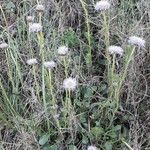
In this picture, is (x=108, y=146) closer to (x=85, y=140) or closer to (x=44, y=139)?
(x=85, y=140)

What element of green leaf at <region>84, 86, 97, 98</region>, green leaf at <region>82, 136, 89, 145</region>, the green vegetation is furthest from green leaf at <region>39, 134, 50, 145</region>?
green leaf at <region>84, 86, 97, 98</region>

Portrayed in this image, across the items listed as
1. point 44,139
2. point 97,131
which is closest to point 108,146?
point 97,131

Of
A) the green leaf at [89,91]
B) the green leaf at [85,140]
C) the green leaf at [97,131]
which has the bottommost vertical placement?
the green leaf at [85,140]

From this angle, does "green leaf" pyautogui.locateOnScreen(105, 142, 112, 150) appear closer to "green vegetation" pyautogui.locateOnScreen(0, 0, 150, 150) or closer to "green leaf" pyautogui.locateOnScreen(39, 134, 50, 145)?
"green vegetation" pyautogui.locateOnScreen(0, 0, 150, 150)

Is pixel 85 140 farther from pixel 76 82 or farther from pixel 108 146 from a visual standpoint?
pixel 76 82

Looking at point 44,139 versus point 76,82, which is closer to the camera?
point 44,139

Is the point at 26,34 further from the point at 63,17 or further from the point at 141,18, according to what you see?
the point at 141,18

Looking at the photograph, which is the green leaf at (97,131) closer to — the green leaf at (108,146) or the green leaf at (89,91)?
the green leaf at (108,146)

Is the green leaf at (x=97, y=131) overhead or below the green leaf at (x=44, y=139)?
overhead

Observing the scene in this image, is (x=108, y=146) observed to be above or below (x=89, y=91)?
below

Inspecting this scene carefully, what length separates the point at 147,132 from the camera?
1.63m

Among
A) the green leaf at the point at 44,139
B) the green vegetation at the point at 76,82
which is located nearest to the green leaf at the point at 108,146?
the green vegetation at the point at 76,82

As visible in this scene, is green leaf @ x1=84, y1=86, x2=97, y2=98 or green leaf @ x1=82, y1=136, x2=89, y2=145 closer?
green leaf @ x1=82, y1=136, x2=89, y2=145

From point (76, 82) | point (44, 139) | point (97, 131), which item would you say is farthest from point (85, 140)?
point (76, 82)
